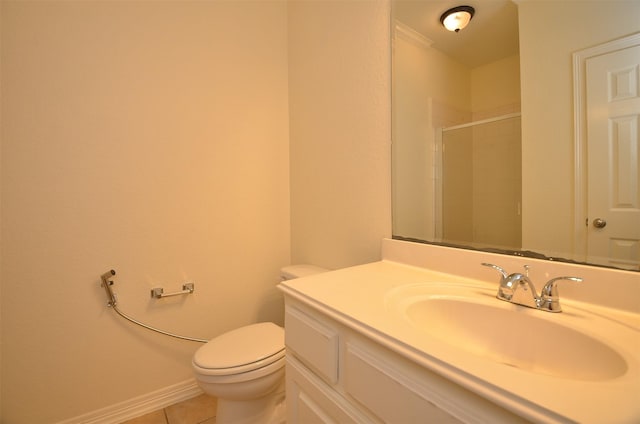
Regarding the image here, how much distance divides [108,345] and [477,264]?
168 cm

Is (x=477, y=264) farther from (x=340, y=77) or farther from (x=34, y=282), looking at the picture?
(x=34, y=282)

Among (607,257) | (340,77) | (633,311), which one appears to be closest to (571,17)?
(607,257)

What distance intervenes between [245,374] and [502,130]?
4.26 feet

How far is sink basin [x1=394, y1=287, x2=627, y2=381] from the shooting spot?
52 centimetres

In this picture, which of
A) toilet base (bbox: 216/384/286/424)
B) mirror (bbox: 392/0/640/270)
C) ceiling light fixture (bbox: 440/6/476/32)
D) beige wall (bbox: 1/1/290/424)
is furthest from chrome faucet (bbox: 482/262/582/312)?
beige wall (bbox: 1/1/290/424)

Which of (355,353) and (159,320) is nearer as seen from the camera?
(355,353)

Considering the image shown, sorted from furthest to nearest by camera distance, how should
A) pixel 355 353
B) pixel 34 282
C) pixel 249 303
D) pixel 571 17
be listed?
pixel 249 303 < pixel 34 282 < pixel 571 17 < pixel 355 353

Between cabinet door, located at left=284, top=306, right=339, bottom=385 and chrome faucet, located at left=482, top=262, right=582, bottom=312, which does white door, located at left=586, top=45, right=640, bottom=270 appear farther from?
cabinet door, located at left=284, top=306, right=339, bottom=385

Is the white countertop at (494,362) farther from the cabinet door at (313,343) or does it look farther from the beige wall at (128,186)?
the beige wall at (128,186)

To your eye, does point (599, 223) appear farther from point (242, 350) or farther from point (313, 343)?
point (242, 350)

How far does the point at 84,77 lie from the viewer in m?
1.22

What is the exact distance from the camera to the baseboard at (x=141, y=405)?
125cm

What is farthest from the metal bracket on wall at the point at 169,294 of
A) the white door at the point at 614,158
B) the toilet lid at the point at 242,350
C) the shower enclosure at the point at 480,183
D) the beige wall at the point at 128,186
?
the white door at the point at 614,158

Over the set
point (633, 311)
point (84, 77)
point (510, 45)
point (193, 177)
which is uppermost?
point (84, 77)
